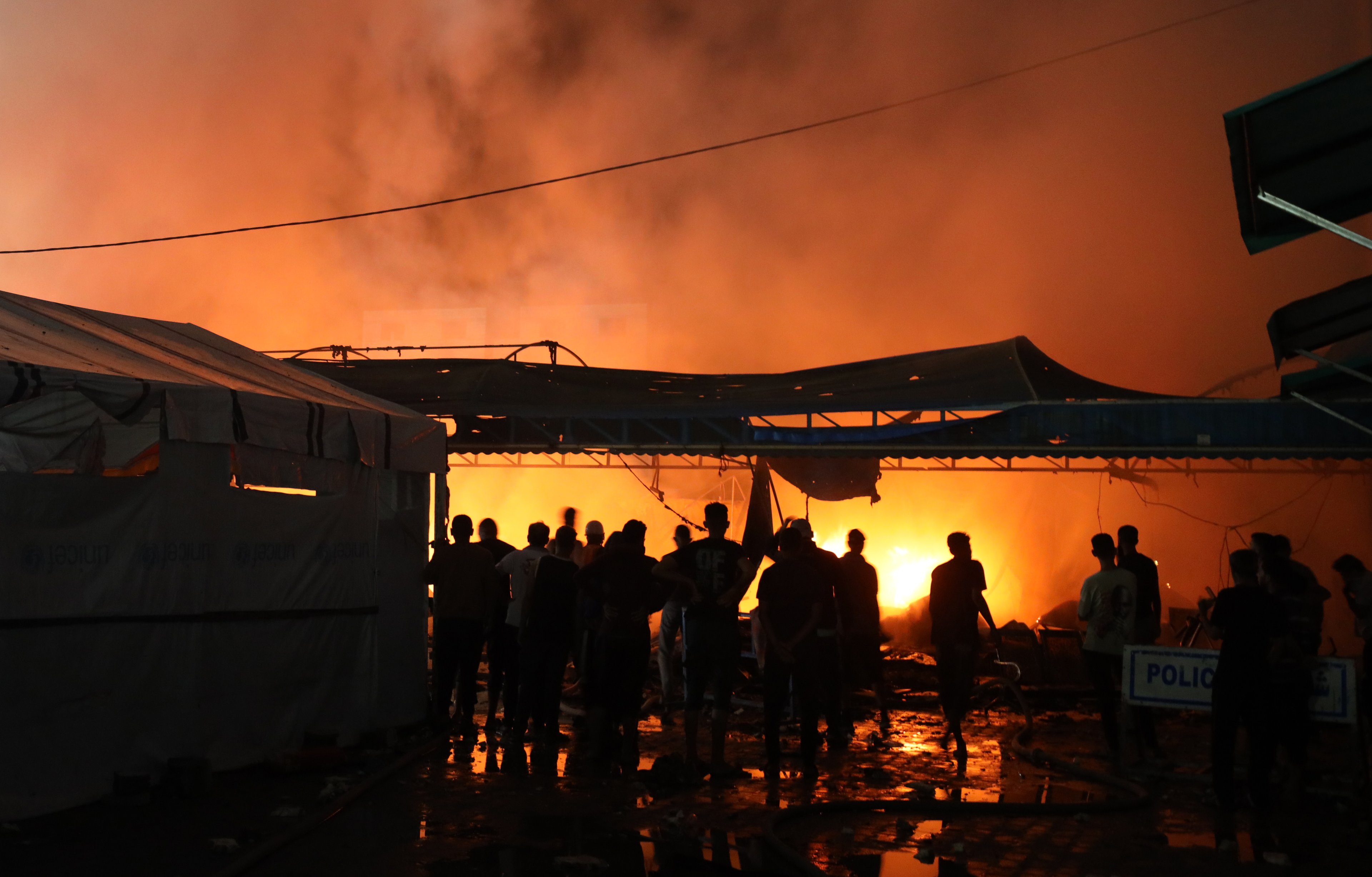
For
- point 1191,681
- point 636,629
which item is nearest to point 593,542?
point 636,629

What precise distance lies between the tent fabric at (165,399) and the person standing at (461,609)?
0.85 metres

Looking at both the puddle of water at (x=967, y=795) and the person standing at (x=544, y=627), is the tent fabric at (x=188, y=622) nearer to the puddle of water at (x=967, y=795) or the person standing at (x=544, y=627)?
the person standing at (x=544, y=627)

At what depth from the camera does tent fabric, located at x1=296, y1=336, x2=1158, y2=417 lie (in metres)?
14.3

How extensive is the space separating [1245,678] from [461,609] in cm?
605

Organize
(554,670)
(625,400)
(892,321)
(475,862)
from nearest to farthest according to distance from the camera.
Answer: (475,862), (554,670), (625,400), (892,321)

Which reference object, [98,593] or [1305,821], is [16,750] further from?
[1305,821]

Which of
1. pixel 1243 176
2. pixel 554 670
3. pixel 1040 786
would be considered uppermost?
pixel 1243 176

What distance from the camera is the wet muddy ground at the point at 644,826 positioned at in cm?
567

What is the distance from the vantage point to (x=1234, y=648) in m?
7.33

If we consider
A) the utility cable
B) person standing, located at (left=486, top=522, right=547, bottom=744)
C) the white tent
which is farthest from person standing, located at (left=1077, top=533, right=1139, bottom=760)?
the white tent

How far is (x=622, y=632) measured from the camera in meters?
8.47

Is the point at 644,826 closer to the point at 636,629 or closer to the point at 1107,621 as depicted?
the point at 636,629

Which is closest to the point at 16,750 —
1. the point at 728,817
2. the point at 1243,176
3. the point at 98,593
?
the point at 98,593

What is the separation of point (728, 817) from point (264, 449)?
4337mm
